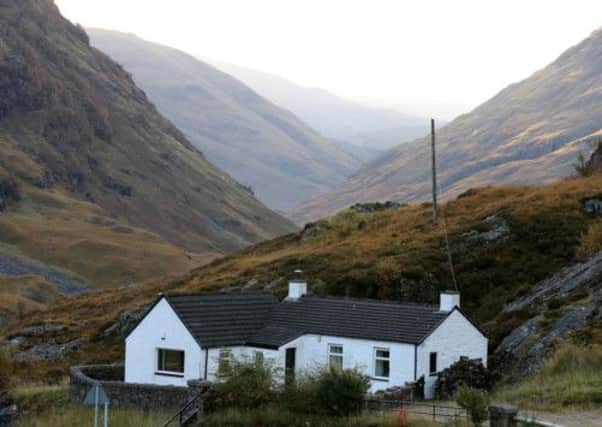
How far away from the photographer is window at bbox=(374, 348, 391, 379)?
122ft

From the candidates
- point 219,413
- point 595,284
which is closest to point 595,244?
point 595,284

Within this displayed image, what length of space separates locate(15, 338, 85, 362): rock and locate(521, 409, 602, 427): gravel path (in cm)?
3684

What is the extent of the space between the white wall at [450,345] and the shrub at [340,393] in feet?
24.5

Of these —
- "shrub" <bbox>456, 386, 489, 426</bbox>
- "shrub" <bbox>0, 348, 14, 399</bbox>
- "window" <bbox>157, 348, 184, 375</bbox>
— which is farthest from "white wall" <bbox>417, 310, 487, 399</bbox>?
"shrub" <bbox>0, 348, 14, 399</bbox>

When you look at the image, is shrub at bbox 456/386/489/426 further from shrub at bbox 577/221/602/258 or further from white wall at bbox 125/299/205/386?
shrub at bbox 577/221/602/258

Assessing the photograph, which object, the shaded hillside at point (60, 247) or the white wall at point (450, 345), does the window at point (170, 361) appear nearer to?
the white wall at point (450, 345)

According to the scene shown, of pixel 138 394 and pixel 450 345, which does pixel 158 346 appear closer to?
pixel 138 394

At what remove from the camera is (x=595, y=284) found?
148ft

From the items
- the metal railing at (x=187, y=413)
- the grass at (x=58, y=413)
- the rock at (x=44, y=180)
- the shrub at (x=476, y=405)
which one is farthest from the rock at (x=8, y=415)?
the rock at (x=44, y=180)

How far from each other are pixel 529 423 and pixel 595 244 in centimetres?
3000

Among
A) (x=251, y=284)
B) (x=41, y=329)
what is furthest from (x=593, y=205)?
(x=41, y=329)

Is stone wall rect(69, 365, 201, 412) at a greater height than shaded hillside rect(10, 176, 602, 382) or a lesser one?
lesser

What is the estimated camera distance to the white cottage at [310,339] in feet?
121

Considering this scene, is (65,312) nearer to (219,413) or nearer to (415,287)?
(415,287)
